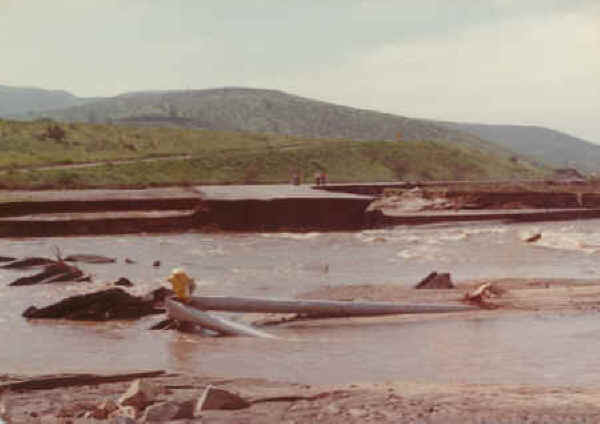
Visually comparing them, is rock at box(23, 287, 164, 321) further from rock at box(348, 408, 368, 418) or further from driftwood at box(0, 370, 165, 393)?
rock at box(348, 408, 368, 418)

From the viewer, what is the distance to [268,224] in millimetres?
24688

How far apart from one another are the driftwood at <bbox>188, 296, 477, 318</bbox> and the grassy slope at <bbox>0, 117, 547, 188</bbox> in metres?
26.9

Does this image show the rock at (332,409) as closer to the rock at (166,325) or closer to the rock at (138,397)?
the rock at (138,397)

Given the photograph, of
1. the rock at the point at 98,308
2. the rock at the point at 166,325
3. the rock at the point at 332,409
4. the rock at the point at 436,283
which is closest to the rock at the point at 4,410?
the rock at the point at 332,409

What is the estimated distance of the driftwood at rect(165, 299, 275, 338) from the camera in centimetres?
980

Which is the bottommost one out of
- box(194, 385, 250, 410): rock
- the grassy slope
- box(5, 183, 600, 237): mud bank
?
box(194, 385, 250, 410): rock

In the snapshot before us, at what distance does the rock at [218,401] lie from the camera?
618cm

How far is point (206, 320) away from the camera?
9992mm

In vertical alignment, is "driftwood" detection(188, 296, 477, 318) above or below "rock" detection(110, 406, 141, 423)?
above

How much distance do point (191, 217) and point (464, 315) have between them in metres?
14.8

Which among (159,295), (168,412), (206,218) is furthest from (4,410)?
(206,218)

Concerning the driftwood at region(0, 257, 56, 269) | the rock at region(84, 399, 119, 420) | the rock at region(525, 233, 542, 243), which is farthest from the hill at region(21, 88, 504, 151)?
the rock at region(84, 399, 119, 420)

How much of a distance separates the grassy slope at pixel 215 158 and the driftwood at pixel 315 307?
2692 cm

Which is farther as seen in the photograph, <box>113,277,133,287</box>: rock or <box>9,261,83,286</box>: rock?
<box>9,261,83,286</box>: rock
